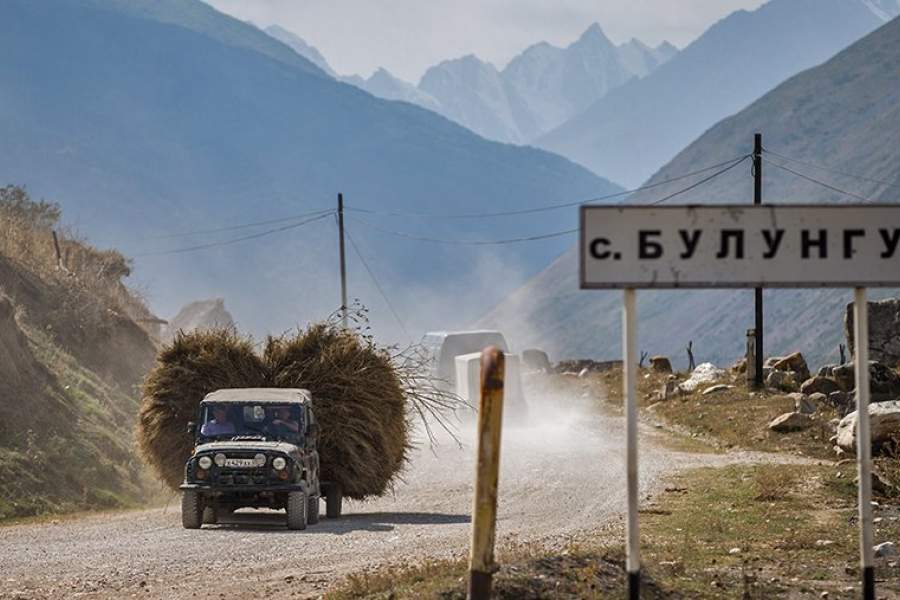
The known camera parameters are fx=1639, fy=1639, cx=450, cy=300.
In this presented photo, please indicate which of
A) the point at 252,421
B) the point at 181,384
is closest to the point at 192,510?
the point at 252,421

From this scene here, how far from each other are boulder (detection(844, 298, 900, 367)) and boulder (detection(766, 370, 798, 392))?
173 centimetres

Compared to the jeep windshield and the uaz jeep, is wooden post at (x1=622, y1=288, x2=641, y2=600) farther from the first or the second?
the jeep windshield

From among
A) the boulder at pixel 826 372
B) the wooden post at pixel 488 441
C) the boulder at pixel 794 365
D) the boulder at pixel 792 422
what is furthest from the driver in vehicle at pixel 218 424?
the boulder at pixel 794 365

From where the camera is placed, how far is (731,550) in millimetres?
15656

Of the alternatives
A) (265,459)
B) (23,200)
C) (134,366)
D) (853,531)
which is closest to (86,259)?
(134,366)

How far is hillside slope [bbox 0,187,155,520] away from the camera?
96.2 feet

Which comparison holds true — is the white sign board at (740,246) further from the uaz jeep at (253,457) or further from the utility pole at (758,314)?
the utility pole at (758,314)

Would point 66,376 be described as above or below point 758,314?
below

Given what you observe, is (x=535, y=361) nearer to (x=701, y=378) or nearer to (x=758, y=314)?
(x=701, y=378)

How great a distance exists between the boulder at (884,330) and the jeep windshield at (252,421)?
2330 centimetres

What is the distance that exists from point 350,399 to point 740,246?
14065 mm

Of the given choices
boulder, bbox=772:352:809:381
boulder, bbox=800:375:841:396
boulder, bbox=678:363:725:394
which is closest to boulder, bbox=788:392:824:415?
boulder, bbox=800:375:841:396

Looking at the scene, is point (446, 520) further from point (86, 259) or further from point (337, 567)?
point (86, 259)

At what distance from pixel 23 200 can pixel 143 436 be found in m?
47.5
